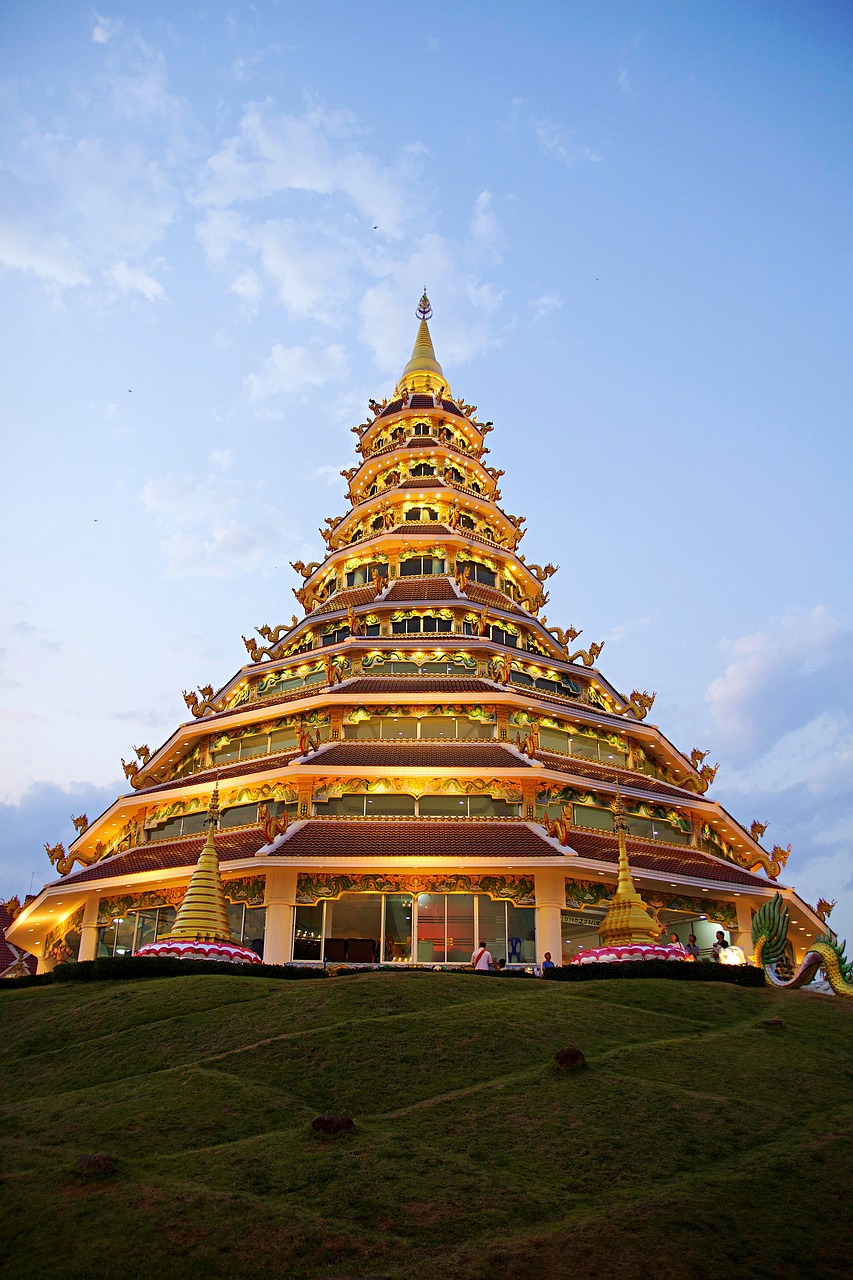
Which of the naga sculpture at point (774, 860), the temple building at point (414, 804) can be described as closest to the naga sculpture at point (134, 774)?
the temple building at point (414, 804)

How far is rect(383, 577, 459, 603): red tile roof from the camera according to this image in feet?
154

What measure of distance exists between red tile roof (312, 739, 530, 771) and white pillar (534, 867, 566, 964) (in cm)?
425

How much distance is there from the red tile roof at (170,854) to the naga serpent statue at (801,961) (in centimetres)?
1582

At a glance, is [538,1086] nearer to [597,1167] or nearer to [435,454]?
[597,1167]

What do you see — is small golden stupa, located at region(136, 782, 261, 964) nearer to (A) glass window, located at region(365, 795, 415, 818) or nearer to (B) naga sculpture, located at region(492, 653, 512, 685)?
(A) glass window, located at region(365, 795, 415, 818)

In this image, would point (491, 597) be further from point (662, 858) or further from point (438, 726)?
point (662, 858)

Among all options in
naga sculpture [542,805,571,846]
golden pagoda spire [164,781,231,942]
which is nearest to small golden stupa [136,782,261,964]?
golden pagoda spire [164,781,231,942]

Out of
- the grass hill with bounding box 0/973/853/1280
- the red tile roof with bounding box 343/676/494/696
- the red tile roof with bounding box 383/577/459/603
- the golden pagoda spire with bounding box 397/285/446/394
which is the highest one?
the golden pagoda spire with bounding box 397/285/446/394

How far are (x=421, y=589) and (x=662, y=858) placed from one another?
17380 millimetres

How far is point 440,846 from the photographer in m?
33.1

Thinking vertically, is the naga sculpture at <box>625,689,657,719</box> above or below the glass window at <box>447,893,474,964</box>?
above

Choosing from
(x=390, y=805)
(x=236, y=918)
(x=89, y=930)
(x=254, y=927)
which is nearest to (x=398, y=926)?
(x=390, y=805)

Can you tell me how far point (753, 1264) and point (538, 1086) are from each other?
5.26 meters

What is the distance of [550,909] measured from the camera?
3309 cm
